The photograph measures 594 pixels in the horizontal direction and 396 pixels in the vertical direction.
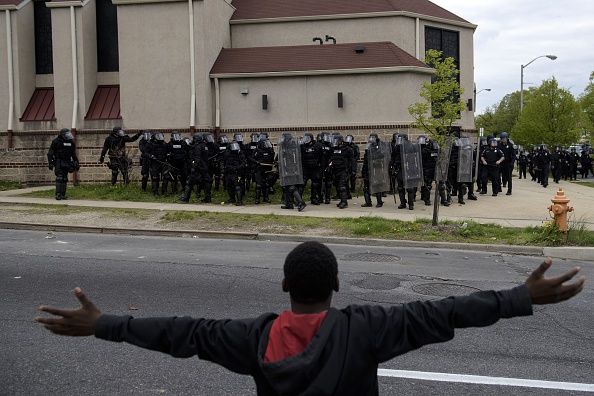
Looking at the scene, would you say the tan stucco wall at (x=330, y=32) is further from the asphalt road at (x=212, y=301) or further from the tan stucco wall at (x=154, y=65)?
the asphalt road at (x=212, y=301)

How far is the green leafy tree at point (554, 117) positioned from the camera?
1540 inches

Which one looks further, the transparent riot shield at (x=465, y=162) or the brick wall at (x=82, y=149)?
the brick wall at (x=82, y=149)

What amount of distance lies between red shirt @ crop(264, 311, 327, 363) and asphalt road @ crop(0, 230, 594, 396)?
265 centimetres

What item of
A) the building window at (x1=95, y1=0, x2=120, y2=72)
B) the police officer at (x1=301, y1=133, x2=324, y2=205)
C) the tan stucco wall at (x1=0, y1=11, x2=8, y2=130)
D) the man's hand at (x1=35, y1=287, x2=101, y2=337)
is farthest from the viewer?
the building window at (x1=95, y1=0, x2=120, y2=72)

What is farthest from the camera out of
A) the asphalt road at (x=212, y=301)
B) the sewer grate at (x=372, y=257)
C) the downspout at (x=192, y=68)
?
the downspout at (x=192, y=68)

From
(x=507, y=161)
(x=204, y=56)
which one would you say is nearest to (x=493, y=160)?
(x=507, y=161)

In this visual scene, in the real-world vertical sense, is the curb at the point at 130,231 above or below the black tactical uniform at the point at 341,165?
below

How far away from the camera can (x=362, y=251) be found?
1174cm

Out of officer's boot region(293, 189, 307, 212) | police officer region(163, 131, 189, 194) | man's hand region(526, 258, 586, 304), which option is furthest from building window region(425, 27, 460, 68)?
man's hand region(526, 258, 586, 304)

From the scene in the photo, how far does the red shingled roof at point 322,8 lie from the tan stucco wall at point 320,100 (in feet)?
15.9

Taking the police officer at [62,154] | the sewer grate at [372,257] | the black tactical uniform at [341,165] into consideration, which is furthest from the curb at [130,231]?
the black tactical uniform at [341,165]

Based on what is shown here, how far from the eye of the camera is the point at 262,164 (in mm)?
17438

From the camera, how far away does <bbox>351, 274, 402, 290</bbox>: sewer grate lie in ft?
27.6

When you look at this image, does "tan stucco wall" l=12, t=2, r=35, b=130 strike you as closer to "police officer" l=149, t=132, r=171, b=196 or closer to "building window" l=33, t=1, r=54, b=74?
"building window" l=33, t=1, r=54, b=74
